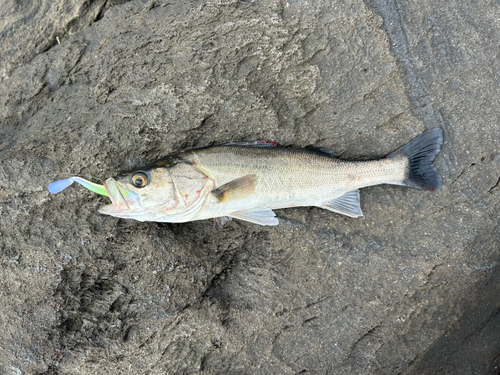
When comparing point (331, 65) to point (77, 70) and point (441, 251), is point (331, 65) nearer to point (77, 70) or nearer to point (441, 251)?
point (441, 251)

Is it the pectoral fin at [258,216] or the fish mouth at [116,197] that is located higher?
the fish mouth at [116,197]

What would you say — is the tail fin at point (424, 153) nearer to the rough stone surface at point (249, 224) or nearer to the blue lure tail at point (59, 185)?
the rough stone surface at point (249, 224)

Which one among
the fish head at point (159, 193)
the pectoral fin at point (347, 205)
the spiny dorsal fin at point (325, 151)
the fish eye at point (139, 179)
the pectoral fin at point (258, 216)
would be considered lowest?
the pectoral fin at point (347, 205)

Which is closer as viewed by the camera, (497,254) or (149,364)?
(149,364)

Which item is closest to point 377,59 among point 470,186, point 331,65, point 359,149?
point 331,65

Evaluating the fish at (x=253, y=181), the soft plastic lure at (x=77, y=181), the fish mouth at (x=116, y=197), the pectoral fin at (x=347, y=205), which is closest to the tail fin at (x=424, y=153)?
the fish at (x=253, y=181)

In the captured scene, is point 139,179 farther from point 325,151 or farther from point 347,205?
point 347,205
